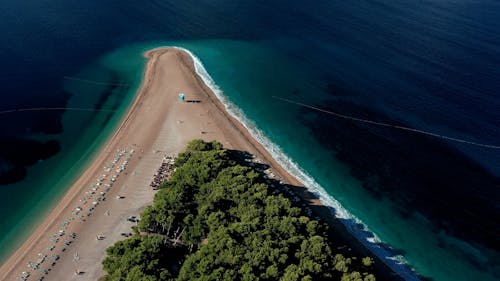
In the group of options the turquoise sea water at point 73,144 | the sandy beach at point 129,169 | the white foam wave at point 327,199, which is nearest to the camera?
the sandy beach at point 129,169

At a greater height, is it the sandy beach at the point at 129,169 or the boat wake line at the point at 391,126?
the boat wake line at the point at 391,126

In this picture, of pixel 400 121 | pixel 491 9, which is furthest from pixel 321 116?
pixel 491 9

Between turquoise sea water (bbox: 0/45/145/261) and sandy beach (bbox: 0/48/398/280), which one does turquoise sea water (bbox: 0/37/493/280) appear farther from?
sandy beach (bbox: 0/48/398/280)

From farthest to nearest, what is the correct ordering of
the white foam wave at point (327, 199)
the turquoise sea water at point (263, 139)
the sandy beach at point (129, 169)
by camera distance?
the turquoise sea water at point (263, 139) → the white foam wave at point (327, 199) → the sandy beach at point (129, 169)

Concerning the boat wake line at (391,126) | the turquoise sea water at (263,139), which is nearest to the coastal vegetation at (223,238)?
the turquoise sea water at (263,139)

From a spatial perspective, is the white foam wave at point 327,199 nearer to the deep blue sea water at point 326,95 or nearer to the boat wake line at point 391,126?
the deep blue sea water at point 326,95

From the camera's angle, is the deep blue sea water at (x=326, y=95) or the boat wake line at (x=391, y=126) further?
the boat wake line at (x=391, y=126)

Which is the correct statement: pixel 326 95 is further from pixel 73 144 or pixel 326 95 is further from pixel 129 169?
pixel 73 144

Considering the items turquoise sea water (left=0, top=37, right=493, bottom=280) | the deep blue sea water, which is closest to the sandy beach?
turquoise sea water (left=0, top=37, right=493, bottom=280)
